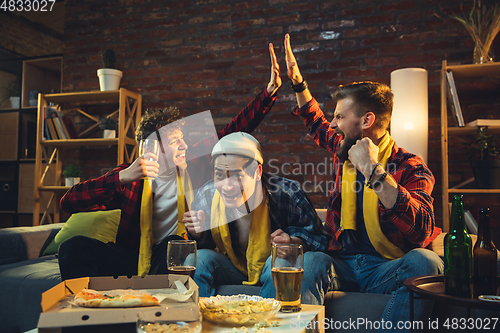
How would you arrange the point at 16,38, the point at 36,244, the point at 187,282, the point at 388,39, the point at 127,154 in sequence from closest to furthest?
the point at 187,282 → the point at 36,244 → the point at 388,39 → the point at 127,154 → the point at 16,38

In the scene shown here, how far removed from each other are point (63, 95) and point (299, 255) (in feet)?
9.70

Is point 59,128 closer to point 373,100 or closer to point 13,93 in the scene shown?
point 13,93

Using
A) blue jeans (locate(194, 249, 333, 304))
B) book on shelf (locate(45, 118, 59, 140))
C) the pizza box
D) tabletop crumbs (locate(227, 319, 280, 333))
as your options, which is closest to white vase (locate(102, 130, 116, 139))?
book on shelf (locate(45, 118, 59, 140))

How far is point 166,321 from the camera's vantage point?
2.42 feet

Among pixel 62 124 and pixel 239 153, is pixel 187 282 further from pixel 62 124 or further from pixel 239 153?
pixel 62 124

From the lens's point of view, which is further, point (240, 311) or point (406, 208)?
point (406, 208)

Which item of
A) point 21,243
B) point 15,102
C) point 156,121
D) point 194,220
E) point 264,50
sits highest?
point 264,50

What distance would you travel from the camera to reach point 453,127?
262 centimetres

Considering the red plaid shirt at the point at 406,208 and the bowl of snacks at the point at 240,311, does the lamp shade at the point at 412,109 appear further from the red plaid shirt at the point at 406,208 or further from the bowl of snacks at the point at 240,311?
the bowl of snacks at the point at 240,311

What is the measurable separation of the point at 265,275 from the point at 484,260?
2.35 feet

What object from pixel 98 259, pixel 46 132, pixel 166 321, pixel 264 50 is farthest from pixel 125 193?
pixel 46 132

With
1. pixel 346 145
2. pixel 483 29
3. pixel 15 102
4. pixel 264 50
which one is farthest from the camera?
pixel 15 102

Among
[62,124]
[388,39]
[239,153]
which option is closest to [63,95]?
[62,124]

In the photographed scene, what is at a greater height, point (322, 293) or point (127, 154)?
point (127, 154)
